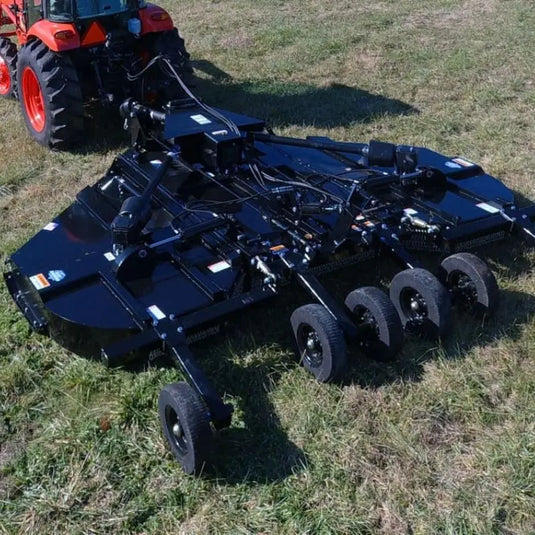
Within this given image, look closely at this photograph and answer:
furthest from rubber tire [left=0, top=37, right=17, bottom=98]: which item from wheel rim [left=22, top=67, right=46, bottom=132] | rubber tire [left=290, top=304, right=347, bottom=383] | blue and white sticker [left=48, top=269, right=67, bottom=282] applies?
rubber tire [left=290, top=304, right=347, bottom=383]

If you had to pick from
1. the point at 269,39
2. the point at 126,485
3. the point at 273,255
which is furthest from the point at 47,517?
the point at 269,39

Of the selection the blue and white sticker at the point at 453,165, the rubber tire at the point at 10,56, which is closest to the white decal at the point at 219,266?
the blue and white sticker at the point at 453,165

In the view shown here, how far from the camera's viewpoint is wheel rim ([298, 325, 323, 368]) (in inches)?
150

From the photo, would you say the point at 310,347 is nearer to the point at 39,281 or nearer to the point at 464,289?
the point at 464,289

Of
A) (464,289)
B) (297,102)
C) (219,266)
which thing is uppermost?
(219,266)

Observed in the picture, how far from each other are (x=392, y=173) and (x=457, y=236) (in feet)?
2.92

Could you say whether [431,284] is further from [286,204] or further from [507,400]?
[286,204]

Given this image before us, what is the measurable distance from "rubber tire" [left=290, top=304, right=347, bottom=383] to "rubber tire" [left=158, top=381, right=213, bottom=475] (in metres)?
0.71

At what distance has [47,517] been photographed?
3.24 m

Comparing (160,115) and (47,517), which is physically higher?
(160,115)

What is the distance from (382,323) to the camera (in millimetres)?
3713

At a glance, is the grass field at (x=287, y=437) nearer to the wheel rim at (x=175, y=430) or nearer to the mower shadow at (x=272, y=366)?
the mower shadow at (x=272, y=366)

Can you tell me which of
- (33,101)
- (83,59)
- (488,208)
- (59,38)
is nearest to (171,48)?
(83,59)

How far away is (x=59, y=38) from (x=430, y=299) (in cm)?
444
